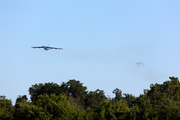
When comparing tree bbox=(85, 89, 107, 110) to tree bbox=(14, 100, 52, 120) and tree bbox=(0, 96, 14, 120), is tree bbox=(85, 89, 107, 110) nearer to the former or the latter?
tree bbox=(0, 96, 14, 120)

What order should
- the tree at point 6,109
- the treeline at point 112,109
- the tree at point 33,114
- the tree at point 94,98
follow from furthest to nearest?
the tree at point 94,98 → the tree at point 6,109 → the tree at point 33,114 → the treeline at point 112,109

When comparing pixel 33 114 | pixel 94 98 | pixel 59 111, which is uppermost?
pixel 94 98

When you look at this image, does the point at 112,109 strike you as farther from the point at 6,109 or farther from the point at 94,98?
the point at 94,98

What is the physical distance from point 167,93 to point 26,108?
115 ft

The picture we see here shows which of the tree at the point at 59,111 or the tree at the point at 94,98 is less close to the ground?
the tree at the point at 94,98

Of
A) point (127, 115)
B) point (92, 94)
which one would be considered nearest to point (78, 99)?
point (92, 94)

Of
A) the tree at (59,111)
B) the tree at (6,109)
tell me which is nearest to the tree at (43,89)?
the tree at (6,109)

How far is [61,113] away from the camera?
206 feet

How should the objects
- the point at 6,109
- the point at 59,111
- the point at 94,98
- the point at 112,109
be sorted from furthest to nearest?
the point at 94,98
the point at 6,109
the point at 59,111
the point at 112,109

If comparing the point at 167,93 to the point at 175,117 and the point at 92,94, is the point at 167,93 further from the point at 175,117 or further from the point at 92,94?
the point at 92,94

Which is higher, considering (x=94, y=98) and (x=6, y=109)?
(x=94, y=98)

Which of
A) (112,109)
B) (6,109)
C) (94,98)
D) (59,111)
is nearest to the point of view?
(112,109)

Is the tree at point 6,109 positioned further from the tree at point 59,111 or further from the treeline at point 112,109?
the tree at point 59,111

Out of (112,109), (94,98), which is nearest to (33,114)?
(112,109)
